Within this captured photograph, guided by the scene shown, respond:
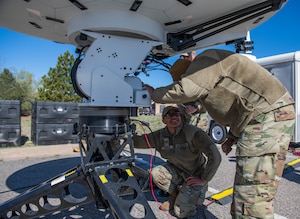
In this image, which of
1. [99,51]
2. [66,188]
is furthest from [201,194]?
[99,51]

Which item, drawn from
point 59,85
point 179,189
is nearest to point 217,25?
point 179,189

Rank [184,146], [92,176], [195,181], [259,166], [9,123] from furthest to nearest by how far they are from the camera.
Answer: [9,123] → [184,146] → [195,181] → [92,176] → [259,166]

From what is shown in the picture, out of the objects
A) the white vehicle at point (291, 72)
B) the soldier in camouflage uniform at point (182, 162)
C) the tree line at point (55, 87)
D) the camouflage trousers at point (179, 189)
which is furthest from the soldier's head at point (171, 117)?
the tree line at point (55, 87)

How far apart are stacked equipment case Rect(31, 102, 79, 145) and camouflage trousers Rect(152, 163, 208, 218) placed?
439cm

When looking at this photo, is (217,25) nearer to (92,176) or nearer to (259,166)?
(259,166)

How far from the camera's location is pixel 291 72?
4.97 m

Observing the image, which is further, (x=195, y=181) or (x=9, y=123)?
(x=9, y=123)

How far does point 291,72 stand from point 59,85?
16.3 metres

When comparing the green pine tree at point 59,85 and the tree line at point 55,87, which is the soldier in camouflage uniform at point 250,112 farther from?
the green pine tree at point 59,85

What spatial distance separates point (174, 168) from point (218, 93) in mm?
1277

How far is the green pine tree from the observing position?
675 inches

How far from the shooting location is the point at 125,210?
1560 mm

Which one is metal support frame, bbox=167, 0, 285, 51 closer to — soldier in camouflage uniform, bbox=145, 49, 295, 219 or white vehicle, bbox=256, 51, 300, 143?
soldier in camouflage uniform, bbox=145, 49, 295, 219

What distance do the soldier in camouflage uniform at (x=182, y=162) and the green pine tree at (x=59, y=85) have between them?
49.5ft
